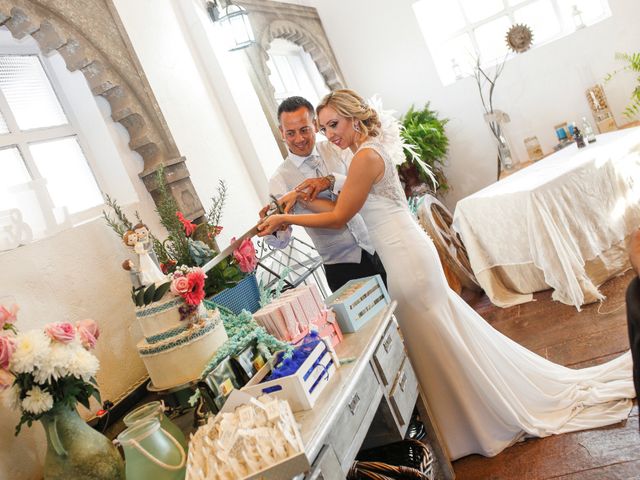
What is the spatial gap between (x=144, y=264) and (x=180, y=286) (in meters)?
0.20

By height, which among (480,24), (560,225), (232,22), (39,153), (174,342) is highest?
(232,22)

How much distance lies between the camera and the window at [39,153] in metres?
2.31

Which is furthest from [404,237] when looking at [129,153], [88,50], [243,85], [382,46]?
[382,46]

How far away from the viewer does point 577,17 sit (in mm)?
6211

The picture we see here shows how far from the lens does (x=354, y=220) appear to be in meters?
3.01

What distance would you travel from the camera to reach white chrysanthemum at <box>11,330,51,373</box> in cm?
154

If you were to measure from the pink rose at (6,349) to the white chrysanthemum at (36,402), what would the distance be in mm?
99

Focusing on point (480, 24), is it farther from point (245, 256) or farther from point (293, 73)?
point (245, 256)

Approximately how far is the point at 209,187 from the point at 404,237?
1.24m

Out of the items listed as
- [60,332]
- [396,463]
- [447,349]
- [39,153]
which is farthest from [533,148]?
[60,332]

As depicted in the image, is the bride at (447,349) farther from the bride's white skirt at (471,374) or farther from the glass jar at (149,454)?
the glass jar at (149,454)

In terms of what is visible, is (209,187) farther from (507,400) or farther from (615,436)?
(615,436)

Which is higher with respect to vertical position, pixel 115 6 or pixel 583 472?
pixel 115 6

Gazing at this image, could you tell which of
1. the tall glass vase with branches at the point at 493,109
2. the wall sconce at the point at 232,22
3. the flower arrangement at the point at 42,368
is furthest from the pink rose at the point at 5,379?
the tall glass vase with branches at the point at 493,109
